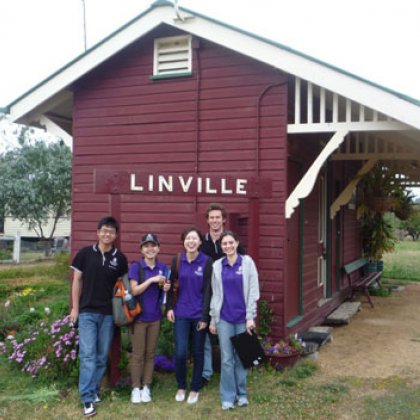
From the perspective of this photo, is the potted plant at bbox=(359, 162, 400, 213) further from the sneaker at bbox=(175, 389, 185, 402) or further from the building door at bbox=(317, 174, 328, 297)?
the sneaker at bbox=(175, 389, 185, 402)

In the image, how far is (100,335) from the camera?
16.6ft

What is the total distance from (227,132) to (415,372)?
3.67 metres

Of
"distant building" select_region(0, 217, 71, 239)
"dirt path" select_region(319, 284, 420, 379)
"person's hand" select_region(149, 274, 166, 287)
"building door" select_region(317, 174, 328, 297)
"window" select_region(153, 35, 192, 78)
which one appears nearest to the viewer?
"person's hand" select_region(149, 274, 166, 287)

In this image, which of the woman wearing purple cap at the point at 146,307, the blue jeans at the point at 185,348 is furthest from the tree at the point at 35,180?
the blue jeans at the point at 185,348

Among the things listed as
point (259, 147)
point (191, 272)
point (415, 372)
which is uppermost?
point (259, 147)

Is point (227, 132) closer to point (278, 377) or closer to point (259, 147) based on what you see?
point (259, 147)

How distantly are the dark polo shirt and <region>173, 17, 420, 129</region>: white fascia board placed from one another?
10.0ft

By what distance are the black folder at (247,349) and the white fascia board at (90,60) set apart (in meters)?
4.12

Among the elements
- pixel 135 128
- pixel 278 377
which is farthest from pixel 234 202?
pixel 278 377

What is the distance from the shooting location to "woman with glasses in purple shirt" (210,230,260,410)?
15.8 ft

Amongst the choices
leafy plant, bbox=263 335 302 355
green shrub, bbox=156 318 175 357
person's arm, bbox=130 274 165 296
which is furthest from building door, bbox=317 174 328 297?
A: person's arm, bbox=130 274 165 296

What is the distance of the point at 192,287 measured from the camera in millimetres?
4969

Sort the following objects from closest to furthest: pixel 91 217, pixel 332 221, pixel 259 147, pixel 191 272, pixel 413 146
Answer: pixel 191 272, pixel 259 147, pixel 91 217, pixel 413 146, pixel 332 221

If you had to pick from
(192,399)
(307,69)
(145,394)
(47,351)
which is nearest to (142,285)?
(145,394)
